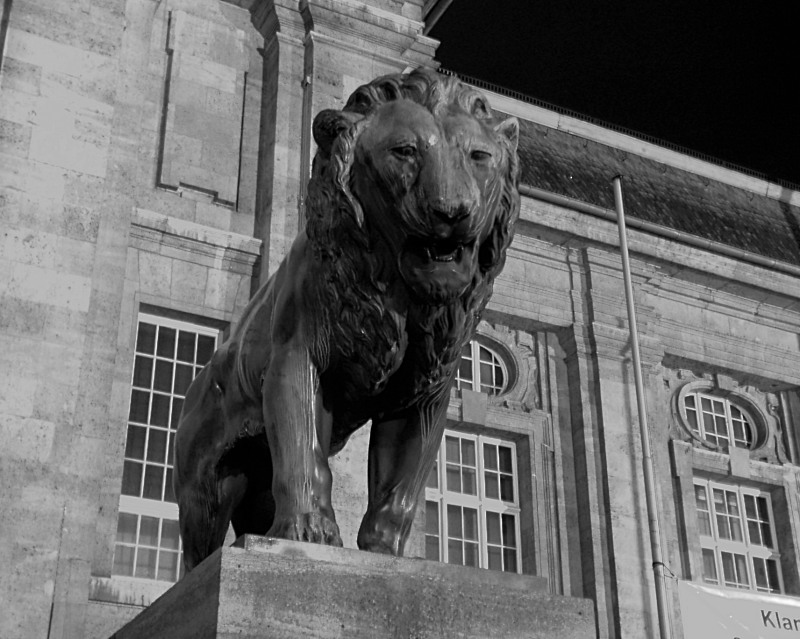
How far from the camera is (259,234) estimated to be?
50.1 ft

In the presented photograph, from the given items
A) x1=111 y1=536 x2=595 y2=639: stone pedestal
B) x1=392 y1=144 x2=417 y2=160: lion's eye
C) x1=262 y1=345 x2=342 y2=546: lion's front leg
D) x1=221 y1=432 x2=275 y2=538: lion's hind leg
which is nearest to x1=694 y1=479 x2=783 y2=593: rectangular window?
x1=221 y1=432 x2=275 y2=538: lion's hind leg

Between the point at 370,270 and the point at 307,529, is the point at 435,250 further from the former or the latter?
the point at 307,529

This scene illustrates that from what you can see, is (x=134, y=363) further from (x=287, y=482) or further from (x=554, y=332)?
(x=287, y=482)

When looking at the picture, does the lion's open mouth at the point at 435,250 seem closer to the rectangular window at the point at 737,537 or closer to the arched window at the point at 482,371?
the arched window at the point at 482,371

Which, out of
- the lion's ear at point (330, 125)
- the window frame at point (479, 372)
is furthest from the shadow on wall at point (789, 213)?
the lion's ear at point (330, 125)

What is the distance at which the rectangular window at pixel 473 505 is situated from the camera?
682 inches

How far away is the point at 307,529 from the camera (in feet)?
13.8

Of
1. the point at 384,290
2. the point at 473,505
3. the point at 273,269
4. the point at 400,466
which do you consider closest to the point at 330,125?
the point at 384,290

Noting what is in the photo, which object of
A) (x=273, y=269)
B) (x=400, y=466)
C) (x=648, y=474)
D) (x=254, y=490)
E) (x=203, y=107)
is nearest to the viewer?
(x=400, y=466)

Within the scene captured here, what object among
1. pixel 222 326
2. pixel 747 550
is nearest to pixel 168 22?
pixel 222 326

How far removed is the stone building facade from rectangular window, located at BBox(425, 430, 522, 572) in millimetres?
41

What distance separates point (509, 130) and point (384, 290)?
81cm

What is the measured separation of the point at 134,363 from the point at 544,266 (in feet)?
26.8

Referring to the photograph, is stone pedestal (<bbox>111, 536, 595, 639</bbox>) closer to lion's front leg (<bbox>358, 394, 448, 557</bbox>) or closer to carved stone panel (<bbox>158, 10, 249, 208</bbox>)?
lion's front leg (<bbox>358, 394, 448, 557</bbox>)
